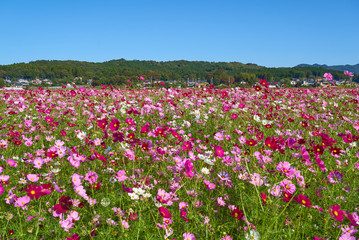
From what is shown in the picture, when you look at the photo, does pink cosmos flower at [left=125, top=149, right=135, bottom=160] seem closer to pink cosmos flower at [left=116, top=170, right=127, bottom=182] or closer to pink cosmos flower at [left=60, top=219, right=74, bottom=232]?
pink cosmos flower at [left=116, top=170, right=127, bottom=182]

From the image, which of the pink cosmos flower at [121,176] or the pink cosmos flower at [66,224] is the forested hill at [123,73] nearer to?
the pink cosmos flower at [121,176]

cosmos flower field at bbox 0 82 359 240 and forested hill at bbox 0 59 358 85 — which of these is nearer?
cosmos flower field at bbox 0 82 359 240

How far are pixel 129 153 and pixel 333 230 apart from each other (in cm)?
171

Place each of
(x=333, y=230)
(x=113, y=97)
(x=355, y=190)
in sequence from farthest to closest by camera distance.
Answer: (x=113, y=97) < (x=355, y=190) < (x=333, y=230)

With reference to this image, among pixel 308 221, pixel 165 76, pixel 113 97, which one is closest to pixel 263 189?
pixel 308 221

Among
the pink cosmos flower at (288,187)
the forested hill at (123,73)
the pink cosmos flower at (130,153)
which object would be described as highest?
the forested hill at (123,73)

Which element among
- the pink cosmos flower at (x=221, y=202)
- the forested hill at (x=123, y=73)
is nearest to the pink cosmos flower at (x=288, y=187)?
the pink cosmos flower at (x=221, y=202)

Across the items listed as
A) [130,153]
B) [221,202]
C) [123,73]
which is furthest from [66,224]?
[123,73]

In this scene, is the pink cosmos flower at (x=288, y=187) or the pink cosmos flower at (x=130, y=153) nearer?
the pink cosmos flower at (x=288, y=187)

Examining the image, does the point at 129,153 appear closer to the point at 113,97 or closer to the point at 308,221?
the point at 308,221

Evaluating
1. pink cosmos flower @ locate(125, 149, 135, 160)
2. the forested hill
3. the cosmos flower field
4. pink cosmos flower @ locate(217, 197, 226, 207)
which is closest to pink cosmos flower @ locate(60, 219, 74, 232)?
the cosmos flower field

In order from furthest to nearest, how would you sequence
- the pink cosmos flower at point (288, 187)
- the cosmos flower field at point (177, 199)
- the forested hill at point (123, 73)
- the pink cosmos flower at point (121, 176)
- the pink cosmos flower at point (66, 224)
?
the forested hill at point (123, 73)
the pink cosmos flower at point (121, 176)
the pink cosmos flower at point (288, 187)
the cosmos flower field at point (177, 199)
the pink cosmos flower at point (66, 224)

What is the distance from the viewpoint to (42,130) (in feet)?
12.3

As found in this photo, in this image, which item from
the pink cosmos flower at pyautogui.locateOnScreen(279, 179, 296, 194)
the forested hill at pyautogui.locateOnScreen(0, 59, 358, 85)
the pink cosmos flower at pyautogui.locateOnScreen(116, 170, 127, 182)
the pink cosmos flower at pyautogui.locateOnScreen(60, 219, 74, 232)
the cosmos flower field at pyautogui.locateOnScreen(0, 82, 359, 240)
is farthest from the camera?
the forested hill at pyautogui.locateOnScreen(0, 59, 358, 85)
